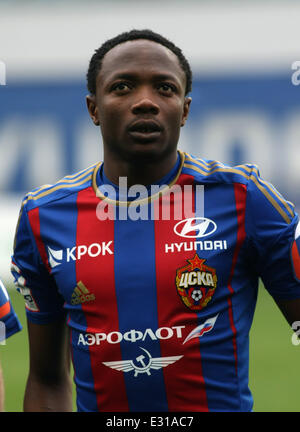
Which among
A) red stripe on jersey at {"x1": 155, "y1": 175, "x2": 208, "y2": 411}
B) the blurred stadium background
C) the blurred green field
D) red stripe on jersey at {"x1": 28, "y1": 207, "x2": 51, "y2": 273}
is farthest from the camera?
the blurred stadium background

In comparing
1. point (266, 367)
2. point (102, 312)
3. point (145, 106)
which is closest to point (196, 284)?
point (102, 312)

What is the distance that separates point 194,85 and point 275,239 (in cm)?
1209

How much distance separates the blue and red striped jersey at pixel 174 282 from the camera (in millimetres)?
2154

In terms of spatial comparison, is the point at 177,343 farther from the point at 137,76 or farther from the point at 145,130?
the point at 137,76

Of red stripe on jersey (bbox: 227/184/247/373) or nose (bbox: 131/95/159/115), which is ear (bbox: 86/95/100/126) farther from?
red stripe on jersey (bbox: 227/184/247/373)

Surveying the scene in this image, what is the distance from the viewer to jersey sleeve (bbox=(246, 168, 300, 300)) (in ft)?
7.12

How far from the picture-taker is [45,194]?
8.01 ft

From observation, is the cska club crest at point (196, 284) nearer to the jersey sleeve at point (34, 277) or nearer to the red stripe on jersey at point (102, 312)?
the red stripe on jersey at point (102, 312)

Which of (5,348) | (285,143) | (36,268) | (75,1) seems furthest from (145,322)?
(75,1)

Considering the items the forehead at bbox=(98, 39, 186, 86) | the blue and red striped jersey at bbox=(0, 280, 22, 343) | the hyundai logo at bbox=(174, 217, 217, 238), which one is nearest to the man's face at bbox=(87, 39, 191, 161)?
the forehead at bbox=(98, 39, 186, 86)

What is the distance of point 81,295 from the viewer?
2244mm

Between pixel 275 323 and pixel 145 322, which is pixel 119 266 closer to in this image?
pixel 145 322

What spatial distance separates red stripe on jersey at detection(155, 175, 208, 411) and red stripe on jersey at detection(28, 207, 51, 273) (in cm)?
37

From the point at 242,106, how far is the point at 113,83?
464 inches
